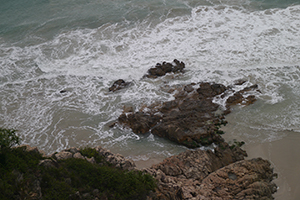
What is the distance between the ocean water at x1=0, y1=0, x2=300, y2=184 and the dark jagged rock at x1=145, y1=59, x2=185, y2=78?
69cm

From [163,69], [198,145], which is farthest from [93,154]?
[163,69]

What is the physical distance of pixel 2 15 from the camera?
33.2m

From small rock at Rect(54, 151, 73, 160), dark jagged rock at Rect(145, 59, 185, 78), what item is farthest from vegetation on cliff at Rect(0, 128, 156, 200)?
dark jagged rock at Rect(145, 59, 185, 78)

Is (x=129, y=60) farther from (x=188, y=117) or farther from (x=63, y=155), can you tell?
(x=63, y=155)

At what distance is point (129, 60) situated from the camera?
23344 mm

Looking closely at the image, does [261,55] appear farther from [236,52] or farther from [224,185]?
[224,185]

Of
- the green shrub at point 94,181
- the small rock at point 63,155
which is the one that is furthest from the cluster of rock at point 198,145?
the small rock at point 63,155

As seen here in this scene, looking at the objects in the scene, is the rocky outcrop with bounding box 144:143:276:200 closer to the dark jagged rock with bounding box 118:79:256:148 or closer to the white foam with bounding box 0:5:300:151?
the dark jagged rock with bounding box 118:79:256:148

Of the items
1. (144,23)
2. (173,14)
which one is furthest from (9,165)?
(173,14)

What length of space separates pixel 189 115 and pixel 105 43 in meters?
14.6

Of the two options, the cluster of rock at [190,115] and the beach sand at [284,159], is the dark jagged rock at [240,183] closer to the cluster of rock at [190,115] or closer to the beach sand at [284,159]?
the beach sand at [284,159]

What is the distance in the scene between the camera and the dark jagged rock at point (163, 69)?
2070 centimetres

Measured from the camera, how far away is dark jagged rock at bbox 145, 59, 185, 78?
20.7m

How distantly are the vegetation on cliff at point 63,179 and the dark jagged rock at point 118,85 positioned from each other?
33.0 feet
